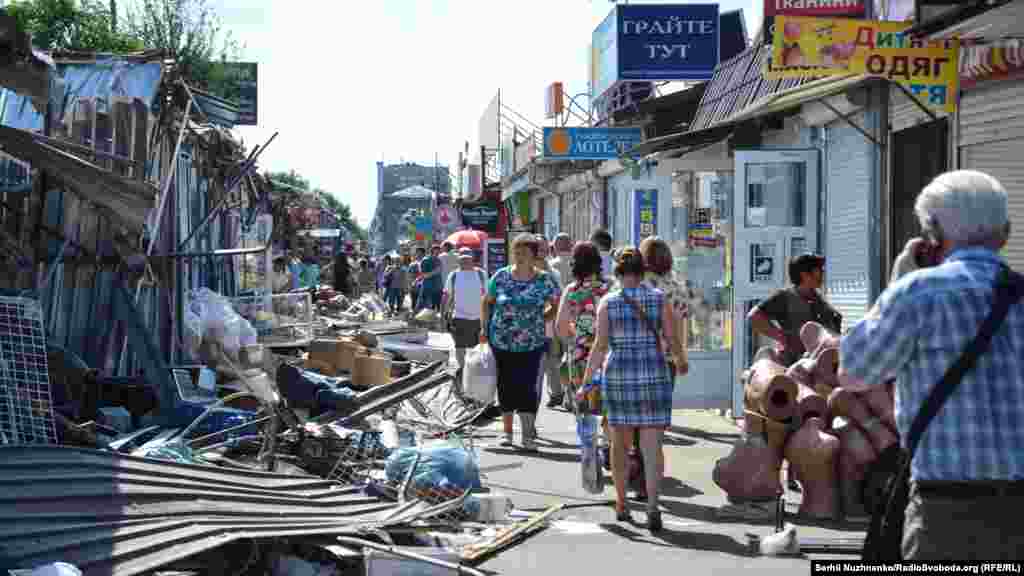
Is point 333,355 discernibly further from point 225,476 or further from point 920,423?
point 920,423

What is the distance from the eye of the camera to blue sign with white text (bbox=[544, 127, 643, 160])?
23406 mm

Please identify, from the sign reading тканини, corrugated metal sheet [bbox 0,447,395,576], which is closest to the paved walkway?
corrugated metal sheet [bbox 0,447,395,576]

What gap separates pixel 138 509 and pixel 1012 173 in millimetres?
7472

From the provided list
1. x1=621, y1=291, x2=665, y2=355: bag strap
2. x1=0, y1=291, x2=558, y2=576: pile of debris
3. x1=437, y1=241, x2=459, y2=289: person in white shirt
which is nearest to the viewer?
x1=0, y1=291, x2=558, y2=576: pile of debris

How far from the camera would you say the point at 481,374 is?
41.7ft

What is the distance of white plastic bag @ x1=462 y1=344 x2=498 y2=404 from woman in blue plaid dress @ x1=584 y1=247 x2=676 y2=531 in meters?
3.77

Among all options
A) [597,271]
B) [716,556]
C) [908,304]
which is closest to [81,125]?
[597,271]

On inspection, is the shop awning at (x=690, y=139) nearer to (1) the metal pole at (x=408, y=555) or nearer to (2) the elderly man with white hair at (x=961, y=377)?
(1) the metal pole at (x=408, y=555)

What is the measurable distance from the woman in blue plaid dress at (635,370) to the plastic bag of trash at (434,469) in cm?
98

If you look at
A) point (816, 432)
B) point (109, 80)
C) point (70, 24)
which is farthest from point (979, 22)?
point (70, 24)

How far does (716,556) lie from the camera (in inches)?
309

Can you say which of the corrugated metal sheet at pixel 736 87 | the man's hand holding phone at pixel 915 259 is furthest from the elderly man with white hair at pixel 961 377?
the corrugated metal sheet at pixel 736 87

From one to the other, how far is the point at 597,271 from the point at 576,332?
0.52 meters

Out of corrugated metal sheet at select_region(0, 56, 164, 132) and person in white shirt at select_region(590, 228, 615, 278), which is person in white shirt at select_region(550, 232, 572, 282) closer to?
person in white shirt at select_region(590, 228, 615, 278)
